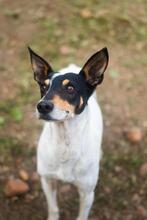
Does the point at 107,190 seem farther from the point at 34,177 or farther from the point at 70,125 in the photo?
the point at 70,125

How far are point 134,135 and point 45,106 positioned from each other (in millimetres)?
1954

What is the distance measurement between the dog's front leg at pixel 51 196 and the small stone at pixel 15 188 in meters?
0.32

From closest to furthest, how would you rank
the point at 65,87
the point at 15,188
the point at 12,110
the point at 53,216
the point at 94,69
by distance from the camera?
the point at 65,87
the point at 94,69
the point at 53,216
the point at 15,188
the point at 12,110

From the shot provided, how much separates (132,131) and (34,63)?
1.74m

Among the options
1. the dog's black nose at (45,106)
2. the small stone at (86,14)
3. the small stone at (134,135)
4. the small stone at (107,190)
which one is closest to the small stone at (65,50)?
the small stone at (86,14)

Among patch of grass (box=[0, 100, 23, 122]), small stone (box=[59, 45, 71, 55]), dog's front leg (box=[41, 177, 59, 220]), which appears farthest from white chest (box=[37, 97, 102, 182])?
small stone (box=[59, 45, 71, 55])

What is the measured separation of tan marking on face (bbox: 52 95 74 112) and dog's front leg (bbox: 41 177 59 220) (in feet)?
2.88

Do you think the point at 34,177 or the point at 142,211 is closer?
the point at 142,211

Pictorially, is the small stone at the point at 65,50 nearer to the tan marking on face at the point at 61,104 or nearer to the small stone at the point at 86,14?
the small stone at the point at 86,14

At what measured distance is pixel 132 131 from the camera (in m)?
4.82

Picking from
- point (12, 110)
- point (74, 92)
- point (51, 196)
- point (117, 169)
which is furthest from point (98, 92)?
point (74, 92)

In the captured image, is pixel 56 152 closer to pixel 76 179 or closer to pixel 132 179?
pixel 76 179

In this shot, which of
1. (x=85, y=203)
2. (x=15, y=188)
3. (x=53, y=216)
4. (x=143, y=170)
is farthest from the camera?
(x=143, y=170)

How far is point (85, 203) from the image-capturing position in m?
3.85
